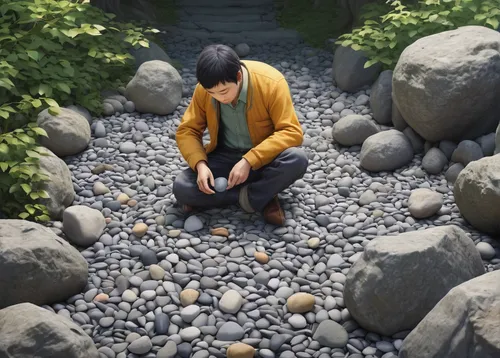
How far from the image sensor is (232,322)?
11.7 feet

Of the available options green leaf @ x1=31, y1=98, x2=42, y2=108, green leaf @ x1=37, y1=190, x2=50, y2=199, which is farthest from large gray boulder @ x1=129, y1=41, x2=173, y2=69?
green leaf @ x1=37, y1=190, x2=50, y2=199

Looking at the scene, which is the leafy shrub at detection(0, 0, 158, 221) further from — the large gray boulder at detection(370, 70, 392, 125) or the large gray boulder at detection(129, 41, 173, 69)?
the large gray boulder at detection(370, 70, 392, 125)

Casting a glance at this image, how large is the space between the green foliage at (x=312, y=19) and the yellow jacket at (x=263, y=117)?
3.34 meters

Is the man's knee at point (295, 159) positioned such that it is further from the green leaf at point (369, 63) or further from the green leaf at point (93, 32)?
the green leaf at point (93, 32)

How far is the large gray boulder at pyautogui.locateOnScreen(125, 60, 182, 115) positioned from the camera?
584 cm

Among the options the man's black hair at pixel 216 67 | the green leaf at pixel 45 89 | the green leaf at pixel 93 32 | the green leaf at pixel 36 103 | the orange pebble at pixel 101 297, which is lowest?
the orange pebble at pixel 101 297

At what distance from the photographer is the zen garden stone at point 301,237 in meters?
3.34

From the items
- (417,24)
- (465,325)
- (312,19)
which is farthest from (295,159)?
(312,19)

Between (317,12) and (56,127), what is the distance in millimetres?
4243

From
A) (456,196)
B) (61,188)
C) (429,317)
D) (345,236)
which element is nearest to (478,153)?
(456,196)

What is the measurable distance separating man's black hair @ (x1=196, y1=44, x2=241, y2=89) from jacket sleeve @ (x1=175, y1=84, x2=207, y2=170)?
1.70 feet

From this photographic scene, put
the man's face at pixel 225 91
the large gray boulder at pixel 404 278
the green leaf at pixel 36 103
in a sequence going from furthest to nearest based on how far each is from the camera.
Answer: the green leaf at pixel 36 103, the man's face at pixel 225 91, the large gray boulder at pixel 404 278

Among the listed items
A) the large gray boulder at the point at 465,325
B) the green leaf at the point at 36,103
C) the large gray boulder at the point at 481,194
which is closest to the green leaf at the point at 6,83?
the green leaf at the point at 36,103

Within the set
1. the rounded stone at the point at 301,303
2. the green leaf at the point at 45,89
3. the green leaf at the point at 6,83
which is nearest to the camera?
the rounded stone at the point at 301,303
